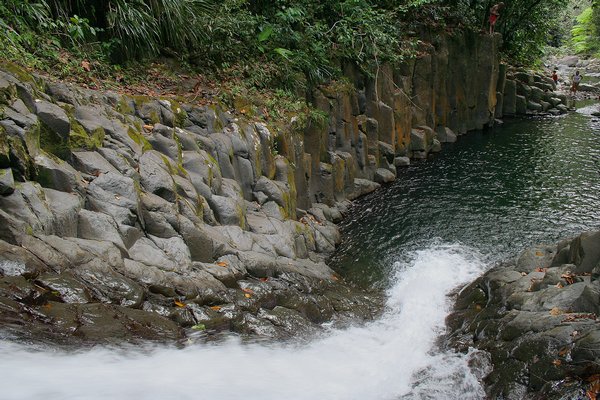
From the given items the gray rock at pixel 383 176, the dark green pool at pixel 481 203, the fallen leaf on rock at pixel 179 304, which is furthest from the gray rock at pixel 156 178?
the gray rock at pixel 383 176

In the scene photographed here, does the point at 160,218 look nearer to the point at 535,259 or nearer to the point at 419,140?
the point at 535,259

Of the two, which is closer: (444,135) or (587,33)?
(444,135)

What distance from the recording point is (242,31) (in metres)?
16.1

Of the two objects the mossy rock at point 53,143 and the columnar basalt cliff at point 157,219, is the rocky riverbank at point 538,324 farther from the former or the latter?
the mossy rock at point 53,143

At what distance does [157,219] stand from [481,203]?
1145 cm

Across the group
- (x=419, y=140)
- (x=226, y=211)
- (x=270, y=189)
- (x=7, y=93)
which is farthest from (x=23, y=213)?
(x=419, y=140)

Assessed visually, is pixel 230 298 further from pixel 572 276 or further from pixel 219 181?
pixel 572 276

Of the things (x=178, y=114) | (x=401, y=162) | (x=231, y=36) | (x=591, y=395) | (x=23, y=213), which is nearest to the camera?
(x=591, y=395)

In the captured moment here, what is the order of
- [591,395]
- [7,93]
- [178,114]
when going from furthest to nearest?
1. [178,114]
2. [7,93]
3. [591,395]

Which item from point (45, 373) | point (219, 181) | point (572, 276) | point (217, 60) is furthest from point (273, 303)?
point (217, 60)

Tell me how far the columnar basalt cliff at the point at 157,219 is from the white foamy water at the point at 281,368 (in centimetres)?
42

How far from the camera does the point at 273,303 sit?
9219mm

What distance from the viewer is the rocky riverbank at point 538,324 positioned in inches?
259

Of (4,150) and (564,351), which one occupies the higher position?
(4,150)
